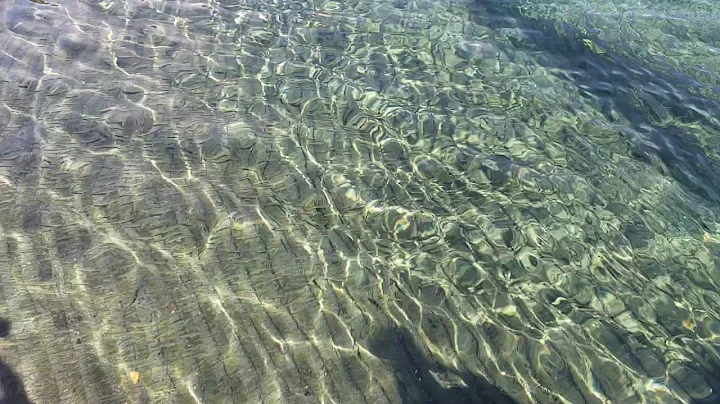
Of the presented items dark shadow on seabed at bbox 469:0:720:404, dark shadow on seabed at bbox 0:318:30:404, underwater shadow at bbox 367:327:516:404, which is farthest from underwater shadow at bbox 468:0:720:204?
dark shadow on seabed at bbox 0:318:30:404

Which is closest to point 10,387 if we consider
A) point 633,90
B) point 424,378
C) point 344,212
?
point 424,378

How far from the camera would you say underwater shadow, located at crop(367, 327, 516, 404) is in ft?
12.9

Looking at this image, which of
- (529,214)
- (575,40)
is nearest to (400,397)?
(529,214)

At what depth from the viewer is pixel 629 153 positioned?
6.65 meters

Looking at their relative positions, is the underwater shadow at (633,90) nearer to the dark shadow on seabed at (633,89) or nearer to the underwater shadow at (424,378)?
the dark shadow on seabed at (633,89)

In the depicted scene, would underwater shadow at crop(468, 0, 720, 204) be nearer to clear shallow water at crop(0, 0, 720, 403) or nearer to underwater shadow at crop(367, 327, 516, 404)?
clear shallow water at crop(0, 0, 720, 403)

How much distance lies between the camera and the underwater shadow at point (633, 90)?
21.6 feet

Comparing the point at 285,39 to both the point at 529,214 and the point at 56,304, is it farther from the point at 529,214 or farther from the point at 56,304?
the point at 56,304

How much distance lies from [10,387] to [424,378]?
2.97 meters

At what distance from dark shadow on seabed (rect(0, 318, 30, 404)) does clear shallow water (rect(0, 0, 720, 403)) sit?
24mm

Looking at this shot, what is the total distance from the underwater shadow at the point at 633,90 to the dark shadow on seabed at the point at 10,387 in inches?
274

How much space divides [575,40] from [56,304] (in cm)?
879

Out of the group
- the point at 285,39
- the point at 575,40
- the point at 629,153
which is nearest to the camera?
the point at 629,153

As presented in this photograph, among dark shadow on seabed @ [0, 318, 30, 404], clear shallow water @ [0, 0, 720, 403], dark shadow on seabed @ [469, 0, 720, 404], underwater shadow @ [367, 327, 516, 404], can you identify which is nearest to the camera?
dark shadow on seabed @ [0, 318, 30, 404]
